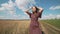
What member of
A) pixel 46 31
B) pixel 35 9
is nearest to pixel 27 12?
pixel 35 9

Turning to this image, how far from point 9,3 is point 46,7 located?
1.76ft

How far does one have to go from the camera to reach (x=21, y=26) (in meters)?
3.48

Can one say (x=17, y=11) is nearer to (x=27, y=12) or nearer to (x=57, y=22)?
(x=27, y=12)

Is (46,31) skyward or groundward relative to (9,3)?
groundward

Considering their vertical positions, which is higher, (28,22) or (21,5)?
(21,5)

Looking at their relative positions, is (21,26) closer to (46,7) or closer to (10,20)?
(10,20)

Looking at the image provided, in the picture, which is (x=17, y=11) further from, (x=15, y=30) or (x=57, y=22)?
(x=57, y=22)

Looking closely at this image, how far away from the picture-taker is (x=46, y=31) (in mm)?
3463

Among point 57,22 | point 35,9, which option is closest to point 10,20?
point 35,9

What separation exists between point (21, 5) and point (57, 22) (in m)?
0.57

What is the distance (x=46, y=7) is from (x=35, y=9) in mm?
168

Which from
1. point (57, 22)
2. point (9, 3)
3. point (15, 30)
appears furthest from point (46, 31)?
point (9, 3)

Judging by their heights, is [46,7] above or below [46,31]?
above

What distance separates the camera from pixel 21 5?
11.5 feet
